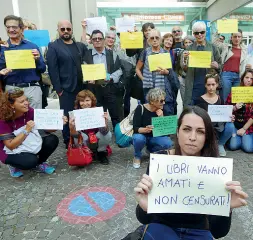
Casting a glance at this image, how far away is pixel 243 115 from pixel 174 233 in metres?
3.45

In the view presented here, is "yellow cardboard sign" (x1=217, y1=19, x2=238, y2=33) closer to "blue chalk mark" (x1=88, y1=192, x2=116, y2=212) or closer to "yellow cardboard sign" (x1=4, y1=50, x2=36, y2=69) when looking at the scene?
"yellow cardboard sign" (x1=4, y1=50, x2=36, y2=69)

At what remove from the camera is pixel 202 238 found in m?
1.69

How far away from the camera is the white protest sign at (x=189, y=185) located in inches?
60.4

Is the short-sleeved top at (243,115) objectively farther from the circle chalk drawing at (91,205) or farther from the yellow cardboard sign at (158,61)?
the circle chalk drawing at (91,205)

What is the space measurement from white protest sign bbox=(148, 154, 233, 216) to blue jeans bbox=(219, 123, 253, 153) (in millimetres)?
3120

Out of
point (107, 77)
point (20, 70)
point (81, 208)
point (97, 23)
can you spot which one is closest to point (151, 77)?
point (107, 77)

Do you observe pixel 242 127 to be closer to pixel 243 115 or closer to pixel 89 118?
pixel 243 115

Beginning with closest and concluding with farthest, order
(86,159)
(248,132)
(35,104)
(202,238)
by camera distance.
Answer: (202,238)
(86,159)
(35,104)
(248,132)

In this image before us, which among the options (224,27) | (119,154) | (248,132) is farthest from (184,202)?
(224,27)

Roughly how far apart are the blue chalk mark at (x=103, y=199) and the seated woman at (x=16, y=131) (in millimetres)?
1022

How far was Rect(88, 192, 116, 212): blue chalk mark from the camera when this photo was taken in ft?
10.2

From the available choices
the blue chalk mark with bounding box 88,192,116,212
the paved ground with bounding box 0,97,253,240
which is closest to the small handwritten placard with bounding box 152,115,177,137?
the paved ground with bounding box 0,97,253,240

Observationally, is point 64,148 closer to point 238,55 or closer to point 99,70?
point 99,70

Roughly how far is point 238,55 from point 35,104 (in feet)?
12.4
